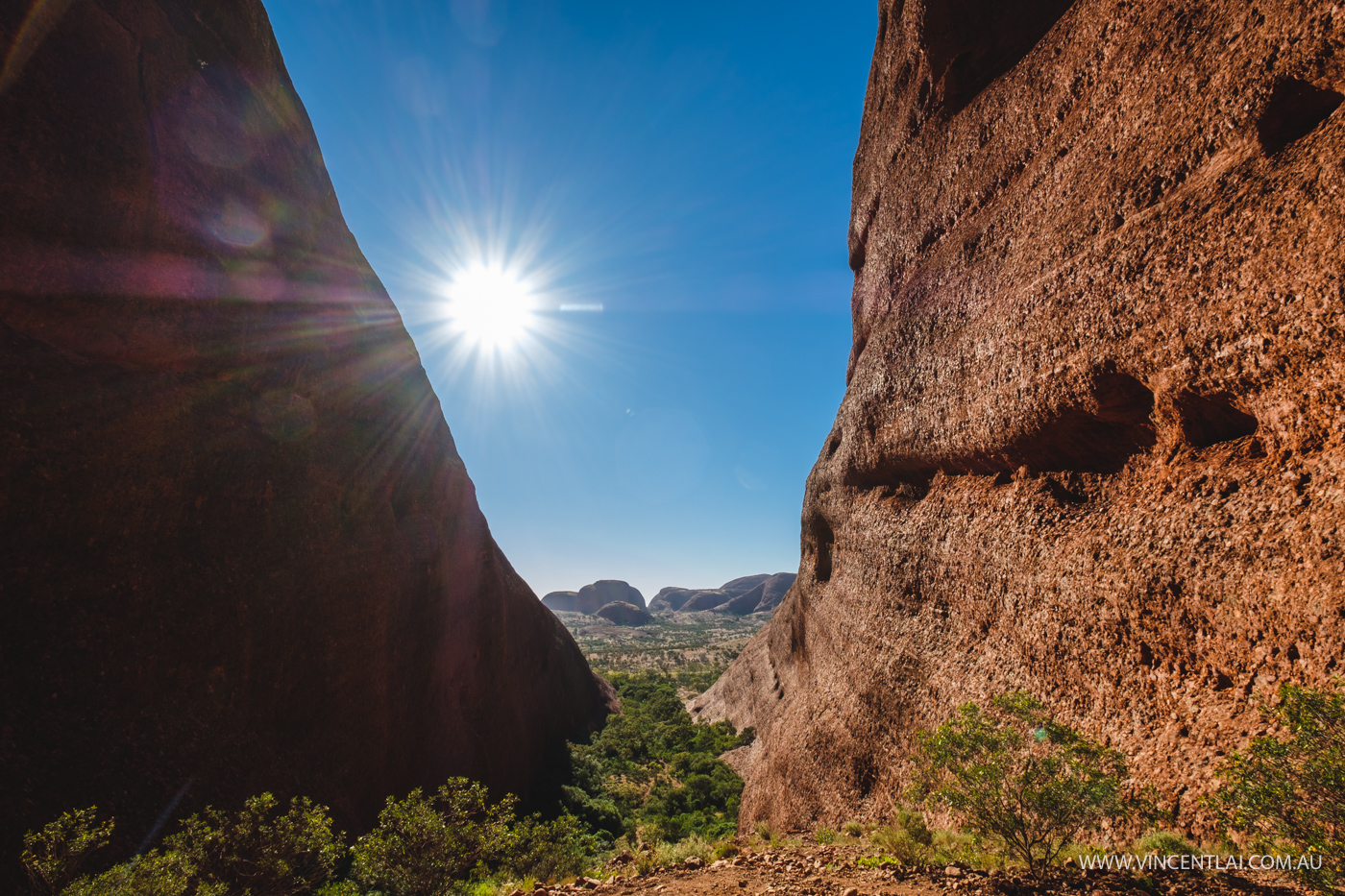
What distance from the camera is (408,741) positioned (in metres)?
11.6

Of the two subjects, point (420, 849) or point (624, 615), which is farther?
point (624, 615)

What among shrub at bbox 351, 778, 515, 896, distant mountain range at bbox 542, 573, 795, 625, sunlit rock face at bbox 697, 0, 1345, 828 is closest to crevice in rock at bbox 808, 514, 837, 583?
sunlit rock face at bbox 697, 0, 1345, 828

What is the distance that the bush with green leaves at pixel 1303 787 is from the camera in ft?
9.43

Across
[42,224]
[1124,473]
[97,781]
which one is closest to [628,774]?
[97,781]

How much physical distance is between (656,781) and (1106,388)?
2067 centimetres

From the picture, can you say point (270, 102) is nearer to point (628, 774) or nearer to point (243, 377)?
point (243, 377)

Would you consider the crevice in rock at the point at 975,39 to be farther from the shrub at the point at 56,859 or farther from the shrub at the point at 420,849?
the shrub at the point at 56,859

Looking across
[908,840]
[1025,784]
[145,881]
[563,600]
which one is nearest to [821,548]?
[908,840]

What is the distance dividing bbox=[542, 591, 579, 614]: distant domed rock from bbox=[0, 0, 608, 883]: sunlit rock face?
167660mm

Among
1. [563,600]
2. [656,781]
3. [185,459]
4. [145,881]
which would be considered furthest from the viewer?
[563,600]

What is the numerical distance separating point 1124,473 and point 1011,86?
23.5 feet

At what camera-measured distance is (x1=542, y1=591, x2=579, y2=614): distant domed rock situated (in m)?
172

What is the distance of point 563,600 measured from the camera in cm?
17675

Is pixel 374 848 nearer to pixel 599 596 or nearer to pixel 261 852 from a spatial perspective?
pixel 261 852
